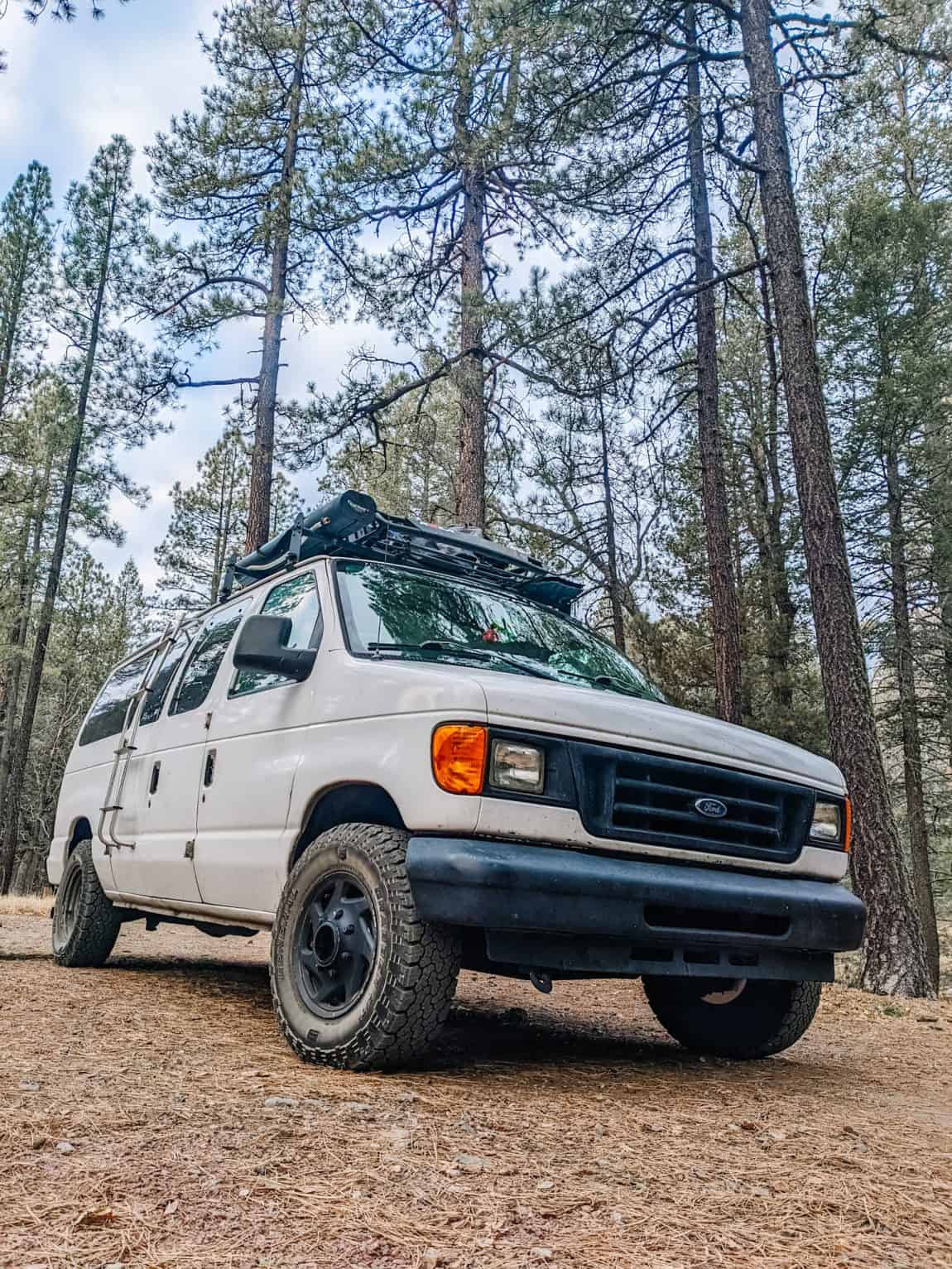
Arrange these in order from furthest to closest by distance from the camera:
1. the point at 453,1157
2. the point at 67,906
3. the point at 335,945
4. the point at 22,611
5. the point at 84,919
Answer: the point at 22,611
the point at 67,906
the point at 84,919
the point at 335,945
the point at 453,1157

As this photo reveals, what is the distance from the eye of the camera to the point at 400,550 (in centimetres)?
503

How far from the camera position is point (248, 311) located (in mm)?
15172

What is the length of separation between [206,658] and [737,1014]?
344 cm

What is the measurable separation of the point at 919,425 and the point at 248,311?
1099 cm

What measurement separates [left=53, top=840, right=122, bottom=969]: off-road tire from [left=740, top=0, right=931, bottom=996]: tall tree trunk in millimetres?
5915

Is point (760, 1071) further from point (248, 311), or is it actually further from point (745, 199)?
point (248, 311)

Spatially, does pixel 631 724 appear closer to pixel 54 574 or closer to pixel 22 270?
pixel 54 574

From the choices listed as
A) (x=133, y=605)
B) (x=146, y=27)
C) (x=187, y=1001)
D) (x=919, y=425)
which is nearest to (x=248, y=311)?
(x=146, y=27)

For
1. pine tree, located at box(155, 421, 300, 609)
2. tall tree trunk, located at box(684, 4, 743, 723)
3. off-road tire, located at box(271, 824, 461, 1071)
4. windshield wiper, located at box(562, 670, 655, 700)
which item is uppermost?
pine tree, located at box(155, 421, 300, 609)

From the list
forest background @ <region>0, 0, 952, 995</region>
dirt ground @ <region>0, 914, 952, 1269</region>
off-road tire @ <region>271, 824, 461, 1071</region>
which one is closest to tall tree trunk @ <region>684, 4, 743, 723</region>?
forest background @ <region>0, 0, 952, 995</region>

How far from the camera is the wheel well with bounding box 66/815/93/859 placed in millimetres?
6691

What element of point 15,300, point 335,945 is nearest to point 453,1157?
point 335,945

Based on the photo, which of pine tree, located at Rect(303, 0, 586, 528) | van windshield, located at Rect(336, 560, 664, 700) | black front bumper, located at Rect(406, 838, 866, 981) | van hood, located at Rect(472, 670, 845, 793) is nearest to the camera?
black front bumper, located at Rect(406, 838, 866, 981)

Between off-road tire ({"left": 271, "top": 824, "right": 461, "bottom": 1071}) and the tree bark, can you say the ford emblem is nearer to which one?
off-road tire ({"left": 271, "top": 824, "right": 461, "bottom": 1071})
